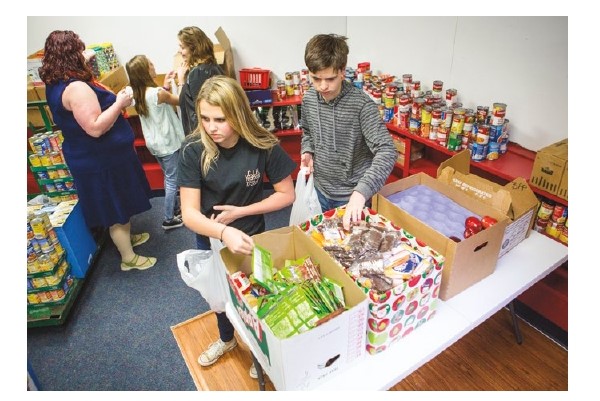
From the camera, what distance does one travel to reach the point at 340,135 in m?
1.96

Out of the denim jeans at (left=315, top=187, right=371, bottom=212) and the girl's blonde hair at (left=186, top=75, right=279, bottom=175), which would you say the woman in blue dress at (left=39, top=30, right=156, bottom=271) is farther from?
the denim jeans at (left=315, top=187, right=371, bottom=212)

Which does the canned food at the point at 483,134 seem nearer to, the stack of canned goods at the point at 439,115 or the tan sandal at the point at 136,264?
the stack of canned goods at the point at 439,115

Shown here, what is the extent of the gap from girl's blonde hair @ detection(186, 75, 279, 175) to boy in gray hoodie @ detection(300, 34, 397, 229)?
412mm

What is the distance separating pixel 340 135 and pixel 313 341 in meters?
1.14

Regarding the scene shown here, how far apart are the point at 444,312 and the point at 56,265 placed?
240 centimetres

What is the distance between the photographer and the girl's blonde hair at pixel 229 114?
57.1 inches

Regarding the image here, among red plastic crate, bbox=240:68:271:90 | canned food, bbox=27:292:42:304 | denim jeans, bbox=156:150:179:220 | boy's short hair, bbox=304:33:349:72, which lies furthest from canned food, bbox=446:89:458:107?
canned food, bbox=27:292:42:304

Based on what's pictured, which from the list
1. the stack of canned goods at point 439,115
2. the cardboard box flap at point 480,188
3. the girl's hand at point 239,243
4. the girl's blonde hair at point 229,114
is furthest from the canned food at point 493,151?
the girl's hand at point 239,243

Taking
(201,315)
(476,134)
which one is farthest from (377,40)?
(201,315)

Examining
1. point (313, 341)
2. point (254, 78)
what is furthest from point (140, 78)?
point (313, 341)

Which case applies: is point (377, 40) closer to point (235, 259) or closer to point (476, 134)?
point (476, 134)

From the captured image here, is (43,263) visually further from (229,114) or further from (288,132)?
(288,132)

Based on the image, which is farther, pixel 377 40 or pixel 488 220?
pixel 377 40

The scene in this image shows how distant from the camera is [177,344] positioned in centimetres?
241
